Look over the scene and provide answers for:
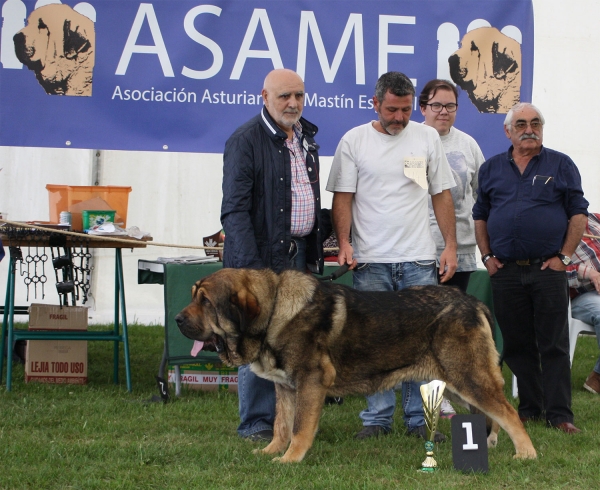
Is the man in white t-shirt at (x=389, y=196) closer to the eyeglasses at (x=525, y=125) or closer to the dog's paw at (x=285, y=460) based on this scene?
the eyeglasses at (x=525, y=125)

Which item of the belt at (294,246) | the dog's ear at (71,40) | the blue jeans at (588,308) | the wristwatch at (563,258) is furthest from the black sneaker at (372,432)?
the dog's ear at (71,40)

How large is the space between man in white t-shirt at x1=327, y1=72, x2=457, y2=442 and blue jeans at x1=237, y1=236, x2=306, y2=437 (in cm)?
40

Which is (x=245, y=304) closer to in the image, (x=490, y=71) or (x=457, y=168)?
(x=457, y=168)

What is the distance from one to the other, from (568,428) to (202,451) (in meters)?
2.41

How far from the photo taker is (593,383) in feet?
22.6

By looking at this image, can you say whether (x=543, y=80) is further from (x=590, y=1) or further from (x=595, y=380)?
(x=595, y=380)

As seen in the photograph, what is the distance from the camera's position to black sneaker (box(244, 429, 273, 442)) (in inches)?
187

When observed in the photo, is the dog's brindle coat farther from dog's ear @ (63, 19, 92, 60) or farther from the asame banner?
dog's ear @ (63, 19, 92, 60)

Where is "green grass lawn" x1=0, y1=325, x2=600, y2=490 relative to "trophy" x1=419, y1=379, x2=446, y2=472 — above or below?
below

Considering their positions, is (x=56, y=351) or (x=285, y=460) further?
(x=56, y=351)

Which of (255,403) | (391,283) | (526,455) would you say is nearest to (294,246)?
(391,283)

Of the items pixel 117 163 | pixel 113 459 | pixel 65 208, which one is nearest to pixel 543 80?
pixel 117 163

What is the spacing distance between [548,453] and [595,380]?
8.80ft

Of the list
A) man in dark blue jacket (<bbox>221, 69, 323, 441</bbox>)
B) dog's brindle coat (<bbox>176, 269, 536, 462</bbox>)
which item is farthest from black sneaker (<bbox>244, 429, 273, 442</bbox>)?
dog's brindle coat (<bbox>176, 269, 536, 462</bbox>)
